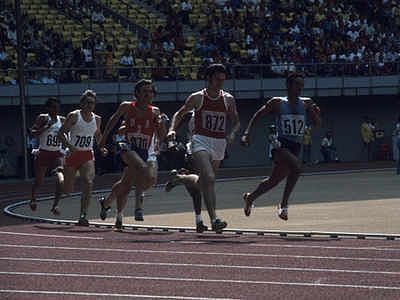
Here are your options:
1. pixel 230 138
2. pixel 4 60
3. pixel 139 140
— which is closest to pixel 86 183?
pixel 139 140

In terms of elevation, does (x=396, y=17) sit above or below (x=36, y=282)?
above

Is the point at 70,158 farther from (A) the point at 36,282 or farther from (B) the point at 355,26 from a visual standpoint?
(B) the point at 355,26

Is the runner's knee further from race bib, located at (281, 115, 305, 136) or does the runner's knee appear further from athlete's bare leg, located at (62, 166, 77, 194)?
athlete's bare leg, located at (62, 166, 77, 194)

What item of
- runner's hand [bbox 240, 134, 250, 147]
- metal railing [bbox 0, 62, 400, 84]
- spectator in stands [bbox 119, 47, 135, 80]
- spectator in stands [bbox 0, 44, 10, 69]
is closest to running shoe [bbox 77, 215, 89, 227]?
runner's hand [bbox 240, 134, 250, 147]


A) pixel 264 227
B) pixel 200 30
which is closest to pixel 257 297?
pixel 264 227

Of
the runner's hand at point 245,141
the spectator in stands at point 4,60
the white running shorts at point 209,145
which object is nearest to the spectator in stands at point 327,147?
the spectator in stands at point 4,60

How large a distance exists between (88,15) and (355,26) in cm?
1008

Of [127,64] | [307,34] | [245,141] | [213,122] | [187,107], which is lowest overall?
[245,141]

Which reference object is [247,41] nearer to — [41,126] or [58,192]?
[41,126]

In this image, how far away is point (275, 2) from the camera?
4681 cm

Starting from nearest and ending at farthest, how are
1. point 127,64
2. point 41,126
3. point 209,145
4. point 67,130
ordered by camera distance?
point 209,145
point 67,130
point 41,126
point 127,64

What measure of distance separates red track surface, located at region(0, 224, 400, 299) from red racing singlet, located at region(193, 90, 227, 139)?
127 centimetres

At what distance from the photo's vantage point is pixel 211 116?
52.5 ft

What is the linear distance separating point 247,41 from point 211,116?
93.7 feet
